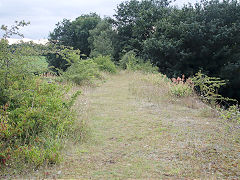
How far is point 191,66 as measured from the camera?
67.0ft

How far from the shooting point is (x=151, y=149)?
4.69 meters

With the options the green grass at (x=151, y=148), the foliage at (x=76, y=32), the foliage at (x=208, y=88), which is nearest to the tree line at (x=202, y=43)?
the foliage at (x=208, y=88)

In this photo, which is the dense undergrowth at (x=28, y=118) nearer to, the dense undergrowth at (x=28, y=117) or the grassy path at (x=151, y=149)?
the dense undergrowth at (x=28, y=117)

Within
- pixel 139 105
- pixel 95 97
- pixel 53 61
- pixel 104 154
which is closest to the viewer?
pixel 104 154

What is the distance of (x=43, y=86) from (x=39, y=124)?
3.82 ft

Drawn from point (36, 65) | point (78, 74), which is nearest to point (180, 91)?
point (78, 74)

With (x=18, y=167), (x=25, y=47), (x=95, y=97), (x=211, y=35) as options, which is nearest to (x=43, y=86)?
(x=25, y=47)

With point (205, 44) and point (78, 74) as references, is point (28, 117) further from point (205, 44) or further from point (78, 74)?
point (205, 44)

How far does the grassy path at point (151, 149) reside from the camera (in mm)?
3750

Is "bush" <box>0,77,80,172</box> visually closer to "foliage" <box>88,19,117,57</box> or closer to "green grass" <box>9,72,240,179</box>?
"green grass" <box>9,72,240,179</box>

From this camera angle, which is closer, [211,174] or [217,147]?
[211,174]

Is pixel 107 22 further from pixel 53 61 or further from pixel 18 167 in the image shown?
pixel 18 167

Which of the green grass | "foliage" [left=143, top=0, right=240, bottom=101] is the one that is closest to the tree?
"foliage" [left=143, top=0, right=240, bottom=101]

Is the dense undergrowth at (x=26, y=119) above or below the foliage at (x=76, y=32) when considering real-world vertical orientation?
below
